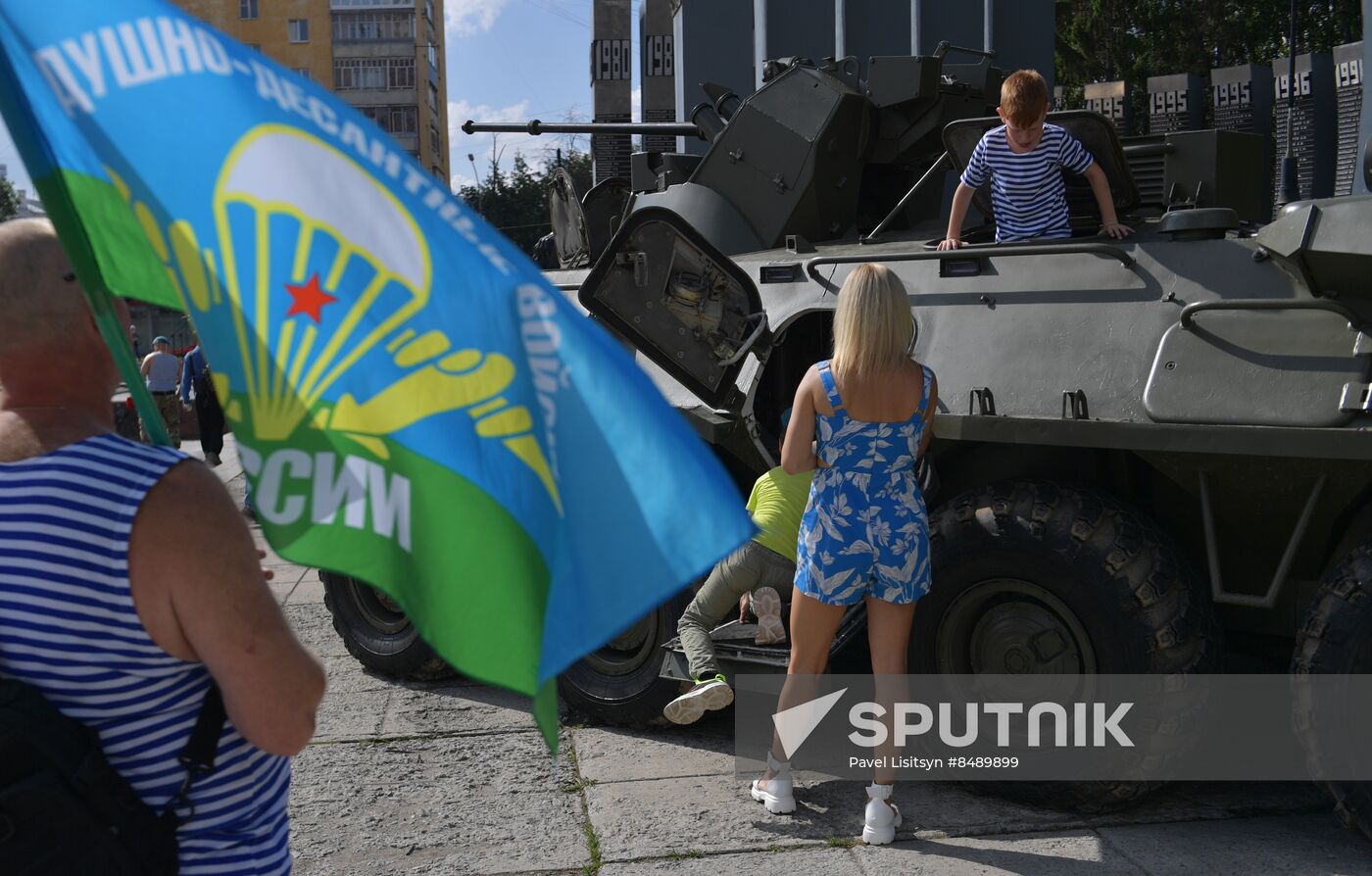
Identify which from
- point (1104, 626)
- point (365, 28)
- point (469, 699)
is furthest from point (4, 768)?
point (365, 28)

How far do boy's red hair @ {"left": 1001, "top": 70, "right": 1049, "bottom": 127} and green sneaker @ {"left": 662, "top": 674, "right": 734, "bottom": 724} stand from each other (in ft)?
7.17

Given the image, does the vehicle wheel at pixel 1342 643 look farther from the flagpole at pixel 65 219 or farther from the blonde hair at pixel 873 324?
the flagpole at pixel 65 219

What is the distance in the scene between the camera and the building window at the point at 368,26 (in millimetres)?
73562

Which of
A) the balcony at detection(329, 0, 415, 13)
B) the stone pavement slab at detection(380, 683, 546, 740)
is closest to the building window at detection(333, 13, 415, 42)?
the balcony at detection(329, 0, 415, 13)

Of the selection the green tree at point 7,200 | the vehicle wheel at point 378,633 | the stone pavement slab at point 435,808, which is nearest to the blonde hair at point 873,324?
the stone pavement slab at point 435,808

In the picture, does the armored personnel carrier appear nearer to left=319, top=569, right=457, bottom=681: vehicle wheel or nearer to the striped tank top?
left=319, top=569, right=457, bottom=681: vehicle wheel

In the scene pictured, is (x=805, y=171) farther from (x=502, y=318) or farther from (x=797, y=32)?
(x=797, y=32)

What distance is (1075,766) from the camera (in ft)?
14.5

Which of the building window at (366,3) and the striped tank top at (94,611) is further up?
the building window at (366,3)

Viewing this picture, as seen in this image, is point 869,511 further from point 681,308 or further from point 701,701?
point 681,308

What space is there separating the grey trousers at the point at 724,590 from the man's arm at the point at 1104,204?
1.55 meters

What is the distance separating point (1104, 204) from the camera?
480cm

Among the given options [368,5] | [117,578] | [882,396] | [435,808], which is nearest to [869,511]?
A: [882,396]

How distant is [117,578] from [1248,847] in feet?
11.5
